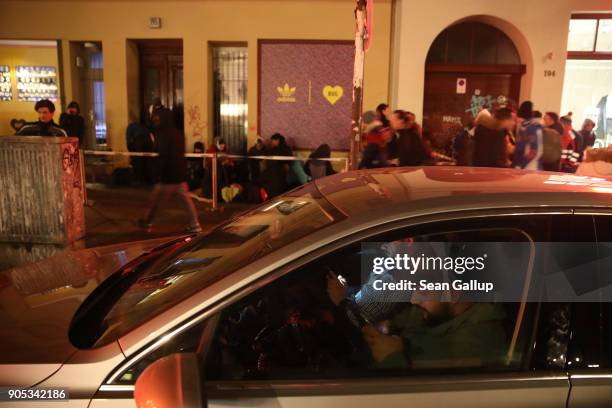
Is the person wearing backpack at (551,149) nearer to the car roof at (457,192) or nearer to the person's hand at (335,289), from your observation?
the car roof at (457,192)

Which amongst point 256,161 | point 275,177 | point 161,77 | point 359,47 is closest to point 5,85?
point 161,77

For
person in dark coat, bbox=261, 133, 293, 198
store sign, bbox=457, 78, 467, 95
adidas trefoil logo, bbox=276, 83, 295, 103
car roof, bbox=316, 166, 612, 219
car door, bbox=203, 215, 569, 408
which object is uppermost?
store sign, bbox=457, 78, 467, 95

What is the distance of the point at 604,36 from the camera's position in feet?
34.6

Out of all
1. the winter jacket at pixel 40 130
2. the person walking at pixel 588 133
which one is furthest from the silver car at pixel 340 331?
the person walking at pixel 588 133

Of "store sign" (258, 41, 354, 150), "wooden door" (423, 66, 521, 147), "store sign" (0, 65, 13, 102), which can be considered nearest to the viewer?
"wooden door" (423, 66, 521, 147)

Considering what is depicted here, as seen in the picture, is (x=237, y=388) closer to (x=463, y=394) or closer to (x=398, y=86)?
(x=463, y=394)

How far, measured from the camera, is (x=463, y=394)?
1.73 m

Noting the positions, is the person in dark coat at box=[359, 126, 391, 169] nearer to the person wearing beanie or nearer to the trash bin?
the person wearing beanie

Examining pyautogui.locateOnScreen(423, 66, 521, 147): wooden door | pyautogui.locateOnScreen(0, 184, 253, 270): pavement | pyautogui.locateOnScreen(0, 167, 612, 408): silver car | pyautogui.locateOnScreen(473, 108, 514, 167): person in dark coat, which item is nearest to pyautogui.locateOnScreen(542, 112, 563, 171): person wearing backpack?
pyautogui.locateOnScreen(473, 108, 514, 167): person in dark coat

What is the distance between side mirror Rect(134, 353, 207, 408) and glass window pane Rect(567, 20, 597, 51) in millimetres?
11044

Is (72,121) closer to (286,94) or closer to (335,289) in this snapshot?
(286,94)

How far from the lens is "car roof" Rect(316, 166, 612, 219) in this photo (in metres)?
1.91

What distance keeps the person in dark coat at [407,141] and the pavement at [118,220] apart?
6.98 ft

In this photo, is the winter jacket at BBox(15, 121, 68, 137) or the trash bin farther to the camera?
the winter jacket at BBox(15, 121, 68, 137)
